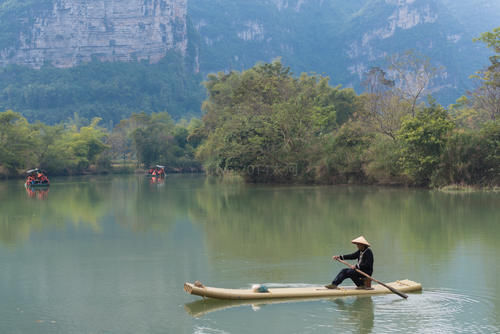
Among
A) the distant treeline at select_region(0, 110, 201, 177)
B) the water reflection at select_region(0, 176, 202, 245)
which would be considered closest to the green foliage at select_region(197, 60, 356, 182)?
the water reflection at select_region(0, 176, 202, 245)

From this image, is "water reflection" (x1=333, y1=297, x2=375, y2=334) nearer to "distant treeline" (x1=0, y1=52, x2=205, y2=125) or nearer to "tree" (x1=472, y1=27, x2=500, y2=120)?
"tree" (x1=472, y1=27, x2=500, y2=120)

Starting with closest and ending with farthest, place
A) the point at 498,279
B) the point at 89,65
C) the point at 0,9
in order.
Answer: the point at 498,279, the point at 89,65, the point at 0,9

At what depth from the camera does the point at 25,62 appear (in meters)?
170

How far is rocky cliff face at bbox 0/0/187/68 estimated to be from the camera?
174 metres

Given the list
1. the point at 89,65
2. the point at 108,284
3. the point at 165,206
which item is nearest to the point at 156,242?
the point at 108,284

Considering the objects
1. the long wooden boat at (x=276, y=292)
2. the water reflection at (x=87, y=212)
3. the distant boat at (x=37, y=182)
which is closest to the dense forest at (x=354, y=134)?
the water reflection at (x=87, y=212)

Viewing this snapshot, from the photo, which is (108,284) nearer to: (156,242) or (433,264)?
(156,242)

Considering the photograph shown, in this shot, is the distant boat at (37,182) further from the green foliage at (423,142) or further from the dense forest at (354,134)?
the green foliage at (423,142)

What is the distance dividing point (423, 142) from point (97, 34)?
157646 millimetres

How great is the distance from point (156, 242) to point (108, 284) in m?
5.41

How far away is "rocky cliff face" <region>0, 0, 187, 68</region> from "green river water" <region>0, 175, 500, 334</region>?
15469 cm

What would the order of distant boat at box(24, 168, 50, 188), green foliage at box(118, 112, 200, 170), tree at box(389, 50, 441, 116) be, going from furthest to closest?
green foliage at box(118, 112, 200, 170)
distant boat at box(24, 168, 50, 188)
tree at box(389, 50, 441, 116)

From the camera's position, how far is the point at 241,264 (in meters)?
14.1

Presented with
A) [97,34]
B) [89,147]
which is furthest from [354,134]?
[97,34]
